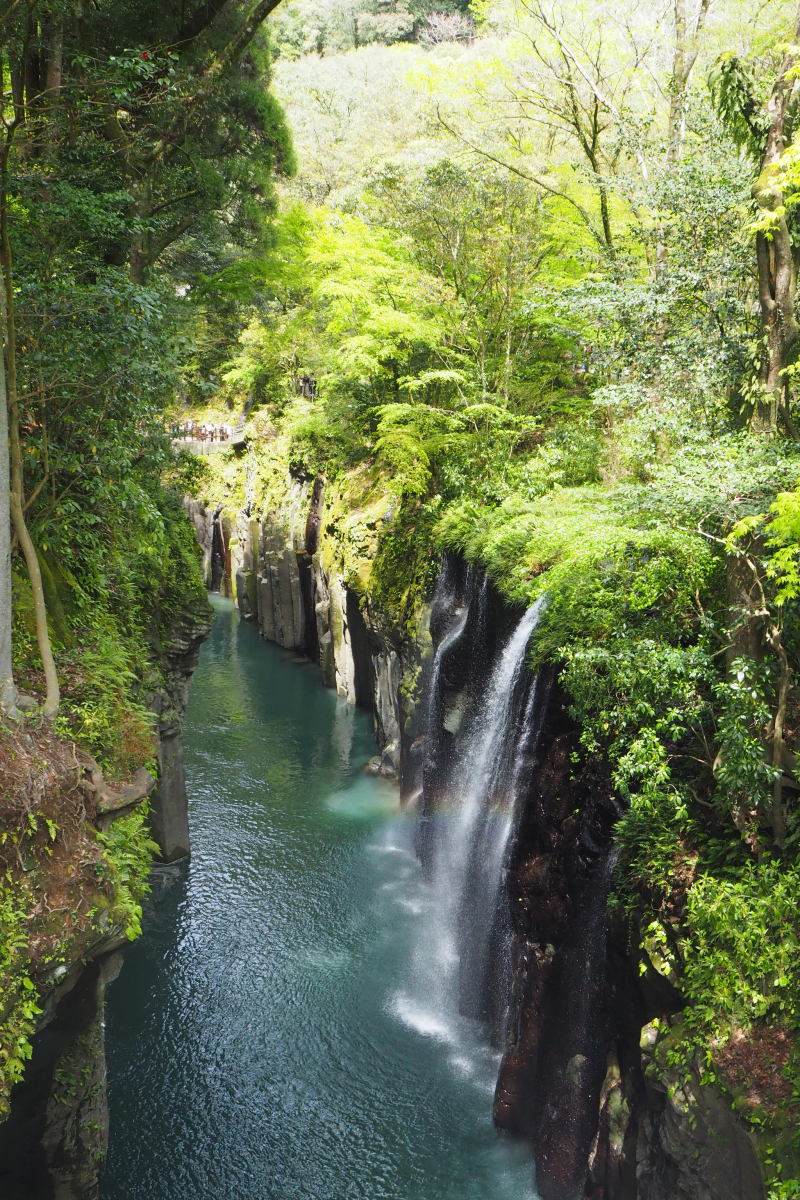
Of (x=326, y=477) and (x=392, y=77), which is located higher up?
(x=392, y=77)

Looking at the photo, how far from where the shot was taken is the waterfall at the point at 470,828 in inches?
539

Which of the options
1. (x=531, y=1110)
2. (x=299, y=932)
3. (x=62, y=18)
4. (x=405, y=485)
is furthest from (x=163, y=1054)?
(x=62, y=18)

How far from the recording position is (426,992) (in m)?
14.6

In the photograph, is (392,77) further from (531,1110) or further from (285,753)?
(531,1110)

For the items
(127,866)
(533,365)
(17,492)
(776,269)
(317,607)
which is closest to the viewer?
(776,269)

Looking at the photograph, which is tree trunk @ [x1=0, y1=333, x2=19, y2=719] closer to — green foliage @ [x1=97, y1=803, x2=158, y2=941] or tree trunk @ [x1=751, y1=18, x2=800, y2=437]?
green foliage @ [x1=97, y1=803, x2=158, y2=941]

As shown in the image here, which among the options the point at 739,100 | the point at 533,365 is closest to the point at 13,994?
the point at 739,100

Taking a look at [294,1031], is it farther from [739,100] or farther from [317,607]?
[317,607]

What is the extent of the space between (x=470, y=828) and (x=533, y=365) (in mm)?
12140

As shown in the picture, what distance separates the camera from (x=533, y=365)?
832 inches

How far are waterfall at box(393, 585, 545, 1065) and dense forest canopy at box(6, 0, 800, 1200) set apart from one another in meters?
1.54

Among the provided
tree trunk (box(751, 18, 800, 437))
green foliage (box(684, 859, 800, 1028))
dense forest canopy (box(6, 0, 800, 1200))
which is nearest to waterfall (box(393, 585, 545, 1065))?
dense forest canopy (box(6, 0, 800, 1200))

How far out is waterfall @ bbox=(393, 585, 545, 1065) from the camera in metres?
13.7

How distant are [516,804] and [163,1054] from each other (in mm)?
7141
